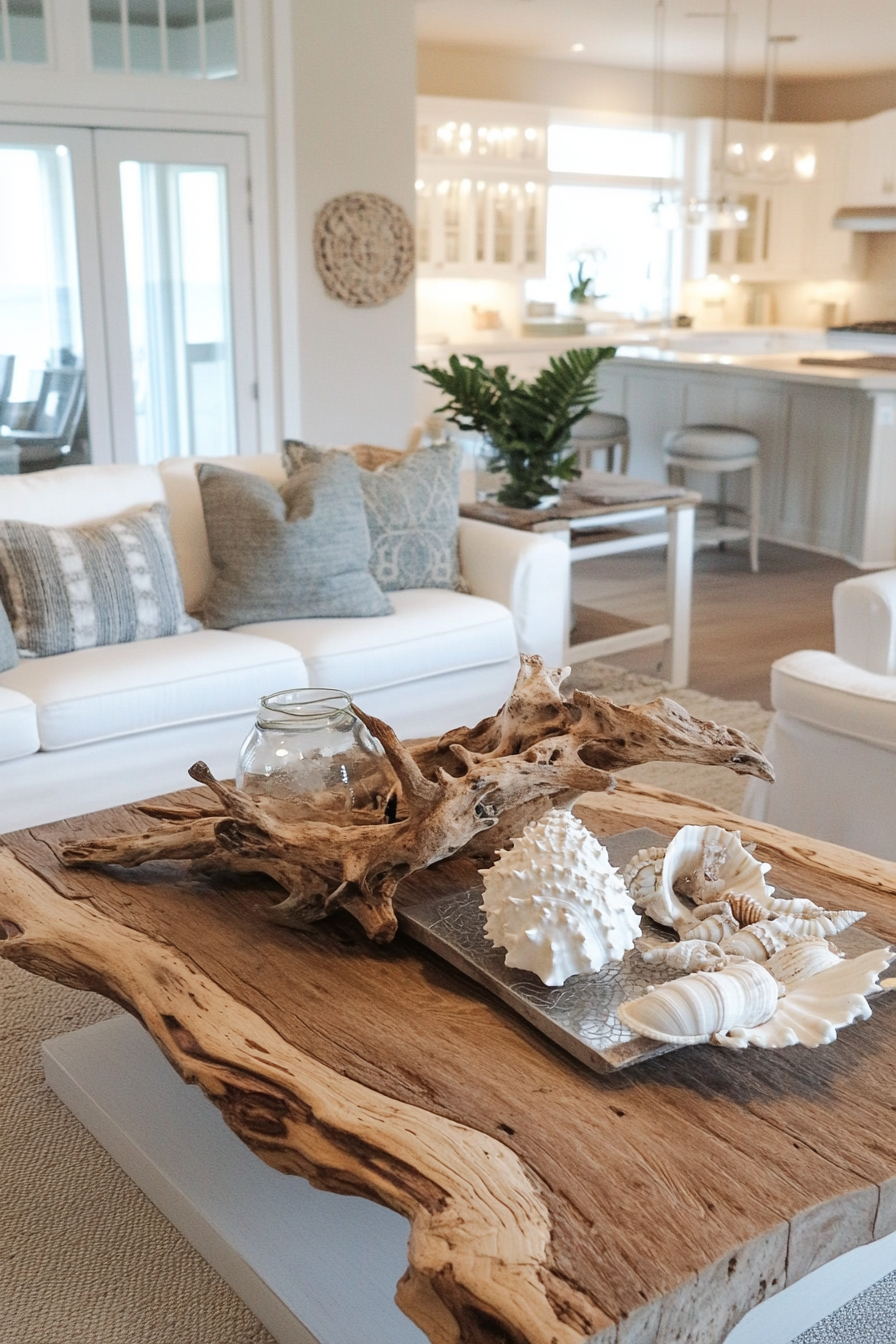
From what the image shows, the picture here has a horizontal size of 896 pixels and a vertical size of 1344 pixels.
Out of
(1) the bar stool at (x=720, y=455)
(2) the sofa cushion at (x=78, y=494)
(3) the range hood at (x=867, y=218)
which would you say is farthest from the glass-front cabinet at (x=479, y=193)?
(2) the sofa cushion at (x=78, y=494)

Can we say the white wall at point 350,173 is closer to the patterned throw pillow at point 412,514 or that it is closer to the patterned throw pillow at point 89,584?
the patterned throw pillow at point 412,514

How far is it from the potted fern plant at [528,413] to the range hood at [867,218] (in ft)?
21.7

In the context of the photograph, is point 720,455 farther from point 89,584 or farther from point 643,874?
point 643,874

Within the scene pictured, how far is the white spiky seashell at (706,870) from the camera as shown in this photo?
1.71 metres

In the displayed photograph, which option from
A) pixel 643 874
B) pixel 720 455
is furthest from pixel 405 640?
pixel 720 455

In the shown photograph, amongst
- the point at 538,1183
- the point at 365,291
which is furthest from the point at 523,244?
the point at 538,1183

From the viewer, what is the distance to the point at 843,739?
2.69 meters

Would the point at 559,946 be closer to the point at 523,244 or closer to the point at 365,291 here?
the point at 365,291

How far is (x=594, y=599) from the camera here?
5.64 meters

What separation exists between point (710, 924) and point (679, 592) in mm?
→ 2823

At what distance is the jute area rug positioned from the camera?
5.42 ft

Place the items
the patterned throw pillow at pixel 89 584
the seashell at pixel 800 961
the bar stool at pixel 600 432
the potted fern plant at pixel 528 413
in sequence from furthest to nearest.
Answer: the bar stool at pixel 600 432
the potted fern plant at pixel 528 413
the patterned throw pillow at pixel 89 584
the seashell at pixel 800 961

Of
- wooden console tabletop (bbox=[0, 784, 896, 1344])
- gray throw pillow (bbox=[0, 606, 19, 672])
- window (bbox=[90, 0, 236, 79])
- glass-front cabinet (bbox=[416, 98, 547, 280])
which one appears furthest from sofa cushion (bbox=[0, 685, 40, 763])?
glass-front cabinet (bbox=[416, 98, 547, 280])

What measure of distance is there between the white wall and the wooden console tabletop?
4.36 m
